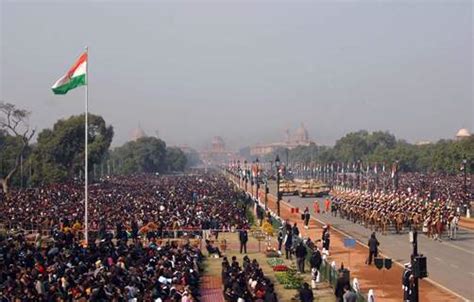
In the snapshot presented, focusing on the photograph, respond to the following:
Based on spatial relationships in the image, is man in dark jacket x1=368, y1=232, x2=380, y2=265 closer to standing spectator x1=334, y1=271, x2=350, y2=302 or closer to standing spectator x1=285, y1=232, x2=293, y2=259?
standing spectator x1=285, y1=232, x2=293, y2=259

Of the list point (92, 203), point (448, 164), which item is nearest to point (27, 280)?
point (92, 203)

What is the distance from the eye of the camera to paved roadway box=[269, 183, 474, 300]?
24.7 m

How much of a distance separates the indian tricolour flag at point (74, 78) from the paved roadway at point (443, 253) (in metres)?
15.7

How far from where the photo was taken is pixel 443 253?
3138cm

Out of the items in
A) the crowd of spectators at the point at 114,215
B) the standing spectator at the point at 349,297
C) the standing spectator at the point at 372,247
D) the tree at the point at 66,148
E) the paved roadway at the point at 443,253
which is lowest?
the paved roadway at the point at 443,253

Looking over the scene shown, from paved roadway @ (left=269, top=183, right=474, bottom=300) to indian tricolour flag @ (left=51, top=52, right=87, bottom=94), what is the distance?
617 inches

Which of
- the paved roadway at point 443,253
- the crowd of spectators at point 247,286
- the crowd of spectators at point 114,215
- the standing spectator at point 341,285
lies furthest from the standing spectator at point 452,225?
the standing spectator at point 341,285

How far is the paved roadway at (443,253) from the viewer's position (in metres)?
24.7

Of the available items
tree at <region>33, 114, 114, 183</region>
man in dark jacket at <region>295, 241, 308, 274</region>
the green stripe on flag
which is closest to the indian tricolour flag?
the green stripe on flag

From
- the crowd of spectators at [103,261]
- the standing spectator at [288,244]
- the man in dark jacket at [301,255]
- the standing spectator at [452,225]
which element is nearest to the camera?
the crowd of spectators at [103,261]

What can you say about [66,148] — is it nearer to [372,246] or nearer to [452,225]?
[452,225]

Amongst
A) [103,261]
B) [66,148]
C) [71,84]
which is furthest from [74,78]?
[66,148]

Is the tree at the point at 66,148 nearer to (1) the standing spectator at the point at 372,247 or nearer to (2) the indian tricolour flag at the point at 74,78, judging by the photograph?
(2) the indian tricolour flag at the point at 74,78

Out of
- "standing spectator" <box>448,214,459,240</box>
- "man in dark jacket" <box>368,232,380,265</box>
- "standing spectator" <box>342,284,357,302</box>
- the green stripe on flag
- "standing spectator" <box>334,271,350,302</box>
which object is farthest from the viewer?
"standing spectator" <box>448,214,459,240</box>
